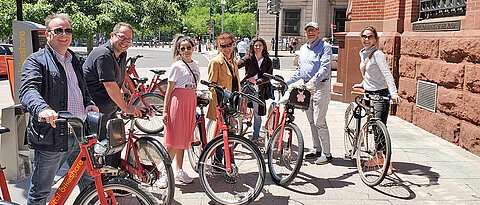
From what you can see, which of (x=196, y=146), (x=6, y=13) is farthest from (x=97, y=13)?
(x=196, y=146)

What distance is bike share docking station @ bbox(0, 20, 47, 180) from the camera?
209 inches

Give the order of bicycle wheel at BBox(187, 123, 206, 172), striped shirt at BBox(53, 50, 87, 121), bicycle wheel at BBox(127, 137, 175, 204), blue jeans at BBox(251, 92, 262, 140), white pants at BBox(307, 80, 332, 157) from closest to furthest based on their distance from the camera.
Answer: striped shirt at BBox(53, 50, 87, 121) < bicycle wheel at BBox(127, 137, 175, 204) < bicycle wheel at BBox(187, 123, 206, 172) < white pants at BBox(307, 80, 332, 157) < blue jeans at BBox(251, 92, 262, 140)

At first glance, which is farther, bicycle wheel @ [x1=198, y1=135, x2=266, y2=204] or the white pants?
the white pants

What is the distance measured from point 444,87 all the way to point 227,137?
484 centimetres

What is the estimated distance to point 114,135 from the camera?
3.61 m

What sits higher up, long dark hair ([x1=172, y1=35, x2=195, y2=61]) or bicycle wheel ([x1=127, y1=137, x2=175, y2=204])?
long dark hair ([x1=172, y1=35, x2=195, y2=61])

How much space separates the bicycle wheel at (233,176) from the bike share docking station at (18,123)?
2205mm

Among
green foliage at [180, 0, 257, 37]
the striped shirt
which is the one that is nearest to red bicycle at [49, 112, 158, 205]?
the striped shirt

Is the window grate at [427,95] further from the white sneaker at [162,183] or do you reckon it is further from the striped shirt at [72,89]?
the striped shirt at [72,89]

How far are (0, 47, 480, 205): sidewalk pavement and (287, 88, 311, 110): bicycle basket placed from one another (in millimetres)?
919

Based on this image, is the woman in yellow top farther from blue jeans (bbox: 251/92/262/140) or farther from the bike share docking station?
the bike share docking station

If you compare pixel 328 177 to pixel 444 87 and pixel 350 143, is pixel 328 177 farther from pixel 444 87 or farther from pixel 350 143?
pixel 444 87

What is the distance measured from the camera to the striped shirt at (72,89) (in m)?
3.68

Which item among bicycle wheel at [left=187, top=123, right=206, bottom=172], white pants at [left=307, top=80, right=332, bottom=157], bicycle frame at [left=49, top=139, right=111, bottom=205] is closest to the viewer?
bicycle frame at [left=49, top=139, right=111, bottom=205]
